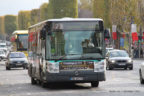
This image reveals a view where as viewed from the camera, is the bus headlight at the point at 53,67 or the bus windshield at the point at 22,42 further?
the bus windshield at the point at 22,42

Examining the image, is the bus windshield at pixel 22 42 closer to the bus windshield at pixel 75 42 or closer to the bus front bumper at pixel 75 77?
the bus windshield at pixel 75 42

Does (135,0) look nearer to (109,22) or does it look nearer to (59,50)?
(109,22)

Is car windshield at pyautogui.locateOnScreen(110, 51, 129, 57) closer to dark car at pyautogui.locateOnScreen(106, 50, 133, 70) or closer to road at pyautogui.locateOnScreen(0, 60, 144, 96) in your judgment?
dark car at pyautogui.locateOnScreen(106, 50, 133, 70)

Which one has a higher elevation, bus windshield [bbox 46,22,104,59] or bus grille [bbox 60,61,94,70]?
bus windshield [bbox 46,22,104,59]

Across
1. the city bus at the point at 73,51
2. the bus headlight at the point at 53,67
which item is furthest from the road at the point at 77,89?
the bus headlight at the point at 53,67

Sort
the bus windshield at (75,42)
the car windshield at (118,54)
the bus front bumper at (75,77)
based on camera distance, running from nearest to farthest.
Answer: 1. the bus front bumper at (75,77)
2. the bus windshield at (75,42)
3. the car windshield at (118,54)

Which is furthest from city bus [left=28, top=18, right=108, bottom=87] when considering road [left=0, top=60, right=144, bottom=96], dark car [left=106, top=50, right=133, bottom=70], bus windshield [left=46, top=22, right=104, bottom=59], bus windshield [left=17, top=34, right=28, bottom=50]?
bus windshield [left=17, top=34, right=28, bottom=50]

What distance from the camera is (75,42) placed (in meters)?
20.8

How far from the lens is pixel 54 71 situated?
20.5 m

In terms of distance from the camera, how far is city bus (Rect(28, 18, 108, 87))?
67.4 ft

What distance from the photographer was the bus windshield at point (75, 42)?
20.6 metres

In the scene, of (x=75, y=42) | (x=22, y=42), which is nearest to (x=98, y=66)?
(x=75, y=42)

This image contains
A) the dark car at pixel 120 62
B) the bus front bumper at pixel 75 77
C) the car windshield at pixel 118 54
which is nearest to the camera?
the bus front bumper at pixel 75 77

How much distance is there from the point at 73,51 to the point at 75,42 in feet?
1.08
